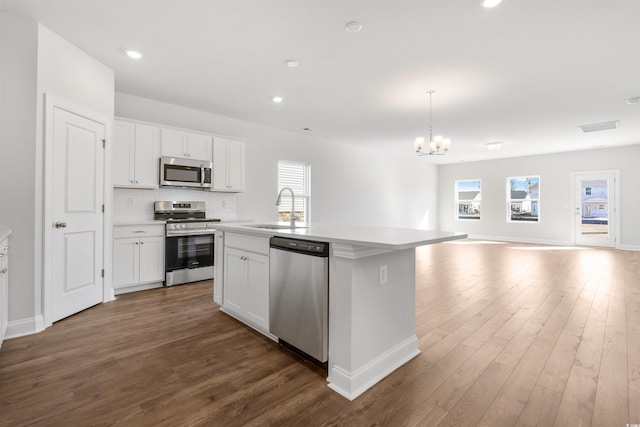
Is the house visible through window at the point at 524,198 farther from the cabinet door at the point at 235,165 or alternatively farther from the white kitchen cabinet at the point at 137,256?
the white kitchen cabinet at the point at 137,256

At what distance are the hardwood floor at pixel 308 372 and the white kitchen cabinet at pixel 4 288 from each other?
18 centimetres

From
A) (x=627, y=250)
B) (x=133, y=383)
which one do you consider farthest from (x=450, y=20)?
(x=627, y=250)

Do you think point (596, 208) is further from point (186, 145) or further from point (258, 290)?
point (186, 145)

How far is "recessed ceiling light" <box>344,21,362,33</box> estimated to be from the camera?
2624 mm

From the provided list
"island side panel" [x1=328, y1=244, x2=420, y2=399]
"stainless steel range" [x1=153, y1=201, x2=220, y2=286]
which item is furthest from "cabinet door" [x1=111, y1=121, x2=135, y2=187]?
"island side panel" [x1=328, y1=244, x2=420, y2=399]

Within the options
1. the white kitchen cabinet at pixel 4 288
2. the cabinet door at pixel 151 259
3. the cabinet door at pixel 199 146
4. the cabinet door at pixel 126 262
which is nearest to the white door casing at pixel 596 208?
the cabinet door at pixel 199 146

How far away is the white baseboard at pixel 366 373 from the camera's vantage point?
1797mm

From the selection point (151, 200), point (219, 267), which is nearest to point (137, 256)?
point (151, 200)

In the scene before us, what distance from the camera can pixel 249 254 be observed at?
2.72 metres

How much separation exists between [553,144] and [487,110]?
4007 millimetres

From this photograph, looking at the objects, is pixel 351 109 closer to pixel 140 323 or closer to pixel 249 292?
pixel 249 292

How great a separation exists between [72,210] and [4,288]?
93cm

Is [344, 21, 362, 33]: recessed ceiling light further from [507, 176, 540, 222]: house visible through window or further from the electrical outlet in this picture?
[507, 176, 540, 222]: house visible through window

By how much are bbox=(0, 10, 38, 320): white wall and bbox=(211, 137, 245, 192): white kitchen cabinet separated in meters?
2.32
